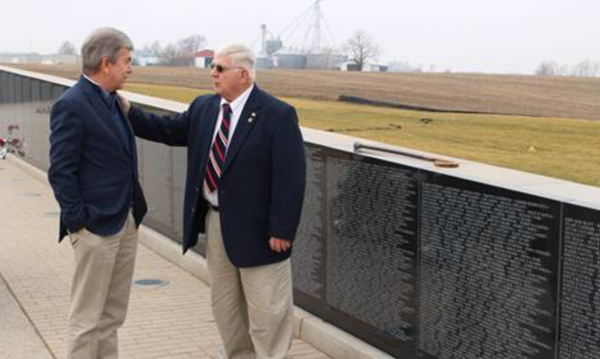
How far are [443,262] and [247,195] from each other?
3.55 feet

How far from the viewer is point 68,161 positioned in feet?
13.4

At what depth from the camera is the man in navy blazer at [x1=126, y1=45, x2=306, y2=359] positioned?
14.1 feet

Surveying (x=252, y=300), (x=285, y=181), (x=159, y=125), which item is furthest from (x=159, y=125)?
(x=252, y=300)

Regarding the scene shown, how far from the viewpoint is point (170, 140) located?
4.95 metres

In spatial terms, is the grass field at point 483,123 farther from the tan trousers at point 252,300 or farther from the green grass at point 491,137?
the tan trousers at point 252,300

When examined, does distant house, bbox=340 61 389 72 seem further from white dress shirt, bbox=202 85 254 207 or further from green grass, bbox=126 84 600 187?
white dress shirt, bbox=202 85 254 207

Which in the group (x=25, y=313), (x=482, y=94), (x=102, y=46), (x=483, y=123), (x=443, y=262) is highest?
(x=102, y=46)

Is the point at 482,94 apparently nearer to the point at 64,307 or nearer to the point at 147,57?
the point at 64,307

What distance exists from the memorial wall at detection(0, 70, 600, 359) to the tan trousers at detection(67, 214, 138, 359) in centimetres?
144

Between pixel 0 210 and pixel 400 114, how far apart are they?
9.62 metres

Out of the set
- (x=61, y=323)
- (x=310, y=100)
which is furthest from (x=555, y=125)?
(x=61, y=323)

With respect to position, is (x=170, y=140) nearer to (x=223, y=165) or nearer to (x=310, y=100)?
(x=223, y=165)

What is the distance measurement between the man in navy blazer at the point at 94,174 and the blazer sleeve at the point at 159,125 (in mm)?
394

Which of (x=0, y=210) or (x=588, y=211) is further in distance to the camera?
(x=0, y=210)
